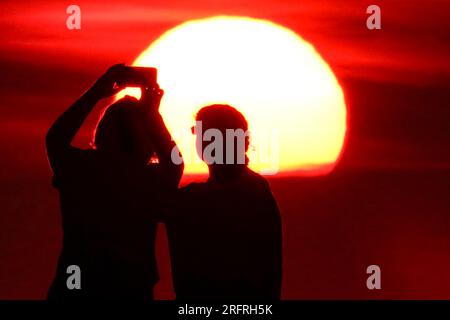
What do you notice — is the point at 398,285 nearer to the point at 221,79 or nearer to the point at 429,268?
the point at 429,268

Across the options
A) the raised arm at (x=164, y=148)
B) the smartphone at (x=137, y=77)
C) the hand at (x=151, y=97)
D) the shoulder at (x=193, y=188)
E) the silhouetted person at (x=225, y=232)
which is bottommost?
the silhouetted person at (x=225, y=232)

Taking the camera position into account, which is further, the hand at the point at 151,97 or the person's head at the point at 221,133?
the hand at the point at 151,97

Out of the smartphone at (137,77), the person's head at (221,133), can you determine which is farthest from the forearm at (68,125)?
the person's head at (221,133)

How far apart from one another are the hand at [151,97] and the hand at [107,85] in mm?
74

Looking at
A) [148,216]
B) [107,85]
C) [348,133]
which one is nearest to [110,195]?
[148,216]

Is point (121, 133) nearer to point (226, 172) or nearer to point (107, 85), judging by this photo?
Answer: point (107, 85)

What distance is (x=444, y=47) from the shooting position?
3643 millimetres

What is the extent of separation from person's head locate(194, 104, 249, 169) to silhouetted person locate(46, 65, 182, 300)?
0.09 metres

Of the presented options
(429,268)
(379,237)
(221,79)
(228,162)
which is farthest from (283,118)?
(228,162)

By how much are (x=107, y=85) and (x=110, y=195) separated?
0.29m

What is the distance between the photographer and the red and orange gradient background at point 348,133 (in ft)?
11.3

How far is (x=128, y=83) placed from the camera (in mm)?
2492

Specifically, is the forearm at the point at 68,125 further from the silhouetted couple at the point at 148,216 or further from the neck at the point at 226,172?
the neck at the point at 226,172

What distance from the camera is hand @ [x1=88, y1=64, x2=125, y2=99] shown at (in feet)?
7.93
